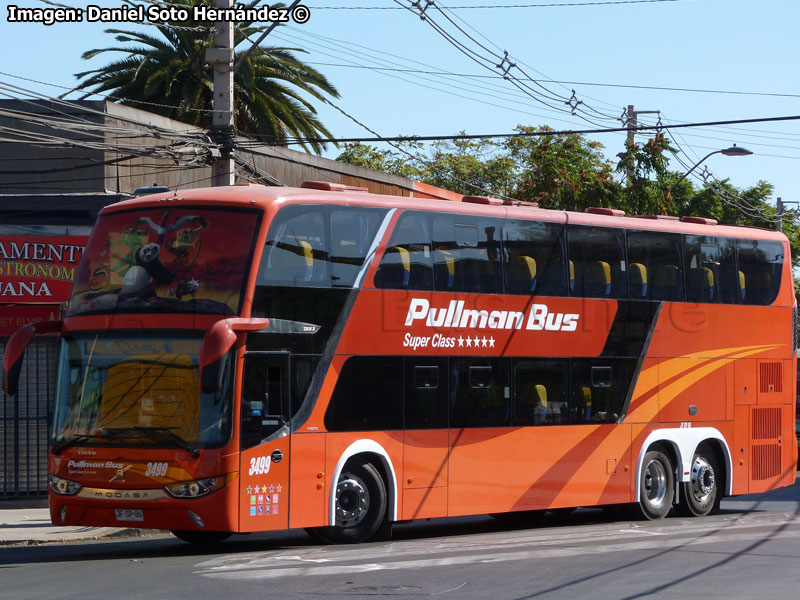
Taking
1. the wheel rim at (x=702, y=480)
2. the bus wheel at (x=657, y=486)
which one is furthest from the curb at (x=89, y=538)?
the wheel rim at (x=702, y=480)

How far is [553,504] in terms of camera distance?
17.7 m

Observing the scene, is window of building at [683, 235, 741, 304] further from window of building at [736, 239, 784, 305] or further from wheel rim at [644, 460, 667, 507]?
wheel rim at [644, 460, 667, 507]

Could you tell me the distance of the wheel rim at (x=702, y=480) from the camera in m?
20.2

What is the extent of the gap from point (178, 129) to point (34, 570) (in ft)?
39.5

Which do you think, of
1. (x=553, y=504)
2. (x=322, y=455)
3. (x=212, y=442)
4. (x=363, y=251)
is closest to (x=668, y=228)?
(x=553, y=504)

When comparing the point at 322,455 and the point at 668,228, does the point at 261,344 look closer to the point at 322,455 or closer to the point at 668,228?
the point at 322,455

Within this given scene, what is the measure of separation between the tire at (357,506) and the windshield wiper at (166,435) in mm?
2099

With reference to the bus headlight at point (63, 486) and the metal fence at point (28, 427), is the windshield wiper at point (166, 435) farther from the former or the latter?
the metal fence at point (28, 427)

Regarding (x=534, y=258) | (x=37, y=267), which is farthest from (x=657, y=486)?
(x=37, y=267)

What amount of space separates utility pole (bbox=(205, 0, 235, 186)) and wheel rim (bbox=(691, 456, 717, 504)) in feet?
28.1

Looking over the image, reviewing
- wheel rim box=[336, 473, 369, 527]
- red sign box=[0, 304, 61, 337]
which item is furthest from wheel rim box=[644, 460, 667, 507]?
red sign box=[0, 304, 61, 337]

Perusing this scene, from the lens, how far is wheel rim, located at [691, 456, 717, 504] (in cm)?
2017

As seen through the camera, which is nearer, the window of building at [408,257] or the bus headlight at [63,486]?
the bus headlight at [63,486]

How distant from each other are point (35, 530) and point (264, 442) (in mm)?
4987
